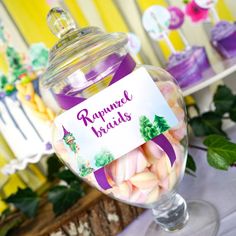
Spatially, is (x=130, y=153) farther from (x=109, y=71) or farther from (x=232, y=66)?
(x=232, y=66)

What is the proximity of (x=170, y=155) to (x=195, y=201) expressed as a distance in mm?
205

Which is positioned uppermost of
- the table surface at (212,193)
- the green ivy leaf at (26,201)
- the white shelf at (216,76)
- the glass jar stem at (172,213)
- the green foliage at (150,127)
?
the green foliage at (150,127)

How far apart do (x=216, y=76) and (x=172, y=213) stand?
37 centimetres

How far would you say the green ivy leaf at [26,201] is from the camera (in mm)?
827

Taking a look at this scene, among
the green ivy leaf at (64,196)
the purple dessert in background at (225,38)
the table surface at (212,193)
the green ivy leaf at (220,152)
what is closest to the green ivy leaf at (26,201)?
the green ivy leaf at (64,196)

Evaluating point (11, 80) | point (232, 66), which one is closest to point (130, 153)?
point (232, 66)

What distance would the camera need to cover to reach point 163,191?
57 cm

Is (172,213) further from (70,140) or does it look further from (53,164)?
(53,164)

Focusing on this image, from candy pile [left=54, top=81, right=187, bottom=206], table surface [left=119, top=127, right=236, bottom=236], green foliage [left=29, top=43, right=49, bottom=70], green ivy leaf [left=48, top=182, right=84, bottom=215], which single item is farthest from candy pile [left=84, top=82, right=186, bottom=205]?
green foliage [left=29, top=43, right=49, bottom=70]

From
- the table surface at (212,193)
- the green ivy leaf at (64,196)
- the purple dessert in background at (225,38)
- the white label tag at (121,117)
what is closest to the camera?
the white label tag at (121,117)

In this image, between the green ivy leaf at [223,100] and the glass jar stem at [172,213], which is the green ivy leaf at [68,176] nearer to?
the glass jar stem at [172,213]

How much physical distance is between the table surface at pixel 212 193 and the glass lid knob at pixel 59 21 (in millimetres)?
407

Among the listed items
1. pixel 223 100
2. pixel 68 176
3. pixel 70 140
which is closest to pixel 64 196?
pixel 68 176

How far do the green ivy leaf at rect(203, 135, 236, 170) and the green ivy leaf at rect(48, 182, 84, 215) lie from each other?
1.07 feet
